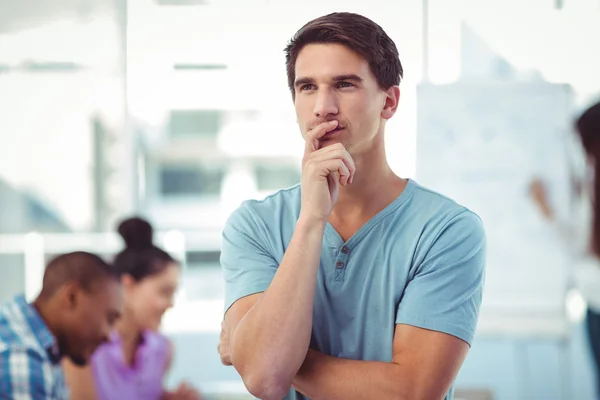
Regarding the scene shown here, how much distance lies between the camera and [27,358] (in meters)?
1.76

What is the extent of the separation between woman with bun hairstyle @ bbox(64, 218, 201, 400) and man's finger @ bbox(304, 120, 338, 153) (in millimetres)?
1566

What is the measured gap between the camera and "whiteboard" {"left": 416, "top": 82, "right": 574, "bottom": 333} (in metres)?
3.79

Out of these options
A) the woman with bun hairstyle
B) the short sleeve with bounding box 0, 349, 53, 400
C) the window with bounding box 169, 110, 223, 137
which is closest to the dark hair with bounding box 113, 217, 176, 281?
the woman with bun hairstyle

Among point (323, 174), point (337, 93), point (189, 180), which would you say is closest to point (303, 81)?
point (337, 93)

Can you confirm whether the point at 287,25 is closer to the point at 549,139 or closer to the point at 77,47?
the point at 77,47

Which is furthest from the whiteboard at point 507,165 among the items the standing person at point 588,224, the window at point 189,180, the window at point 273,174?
the window at point 189,180

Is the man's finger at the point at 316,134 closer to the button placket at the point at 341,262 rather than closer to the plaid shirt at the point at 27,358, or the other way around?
the button placket at the point at 341,262

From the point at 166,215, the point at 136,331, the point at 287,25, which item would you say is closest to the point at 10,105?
the point at 287,25

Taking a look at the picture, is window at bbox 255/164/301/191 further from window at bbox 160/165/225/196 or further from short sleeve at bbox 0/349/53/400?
short sleeve at bbox 0/349/53/400

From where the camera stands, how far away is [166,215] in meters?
→ 11.7

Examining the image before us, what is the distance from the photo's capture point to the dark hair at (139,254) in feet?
9.02

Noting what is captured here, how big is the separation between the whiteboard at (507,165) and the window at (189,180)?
7.71m

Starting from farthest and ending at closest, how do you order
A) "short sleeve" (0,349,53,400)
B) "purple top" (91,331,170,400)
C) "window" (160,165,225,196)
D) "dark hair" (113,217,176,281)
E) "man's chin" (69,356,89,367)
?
"window" (160,165,225,196)
"dark hair" (113,217,176,281)
"purple top" (91,331,170,400)
"man's chin" (69,356,89,367)
"short sleeve" (0,349,53,400)

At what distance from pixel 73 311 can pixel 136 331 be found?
72 cm
